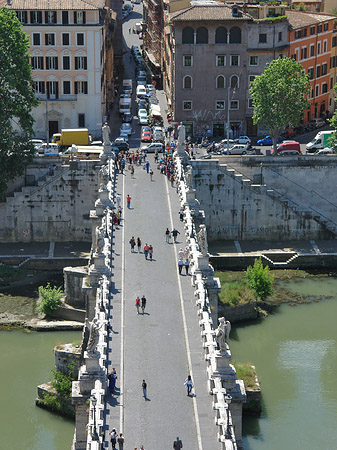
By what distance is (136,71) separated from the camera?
157m

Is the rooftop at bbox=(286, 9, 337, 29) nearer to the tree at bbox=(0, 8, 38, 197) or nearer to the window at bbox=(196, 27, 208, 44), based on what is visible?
the window at bbox=(196, 27, 208, 44)

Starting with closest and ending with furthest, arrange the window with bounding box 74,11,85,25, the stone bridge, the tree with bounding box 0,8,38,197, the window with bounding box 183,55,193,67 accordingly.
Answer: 1. the stone bridge
2. the tree with bounding box 0,8,38,197
3. the window with bounding box 74,11,85,25
4. the window with bounding box 183,55,193,67

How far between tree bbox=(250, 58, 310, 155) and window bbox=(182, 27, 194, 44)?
10713 mm

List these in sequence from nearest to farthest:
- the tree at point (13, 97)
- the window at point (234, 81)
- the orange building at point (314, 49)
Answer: the tree at point (13, 97) < the window at point (234, 81) < the orange building at point (314, 49)

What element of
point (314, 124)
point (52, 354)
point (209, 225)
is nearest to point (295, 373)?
point (52, 354)

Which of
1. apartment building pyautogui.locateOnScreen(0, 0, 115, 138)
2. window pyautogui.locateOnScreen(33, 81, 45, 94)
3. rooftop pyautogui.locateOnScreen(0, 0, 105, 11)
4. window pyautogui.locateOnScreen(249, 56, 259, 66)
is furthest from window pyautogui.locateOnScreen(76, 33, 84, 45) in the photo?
window pyautogui.locateOnScreen(249, 56, 259, 66)

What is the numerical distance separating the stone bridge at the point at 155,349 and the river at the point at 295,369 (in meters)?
6.51

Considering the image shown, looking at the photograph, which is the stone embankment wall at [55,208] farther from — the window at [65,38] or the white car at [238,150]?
the window at [65,38]

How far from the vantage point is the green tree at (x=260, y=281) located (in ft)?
302

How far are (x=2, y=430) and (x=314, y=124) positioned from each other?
63.7 metres

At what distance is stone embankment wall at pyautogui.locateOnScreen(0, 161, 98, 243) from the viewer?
4163 inches

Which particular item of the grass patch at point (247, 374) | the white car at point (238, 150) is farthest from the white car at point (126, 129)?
the grass patch at point (247, 374)

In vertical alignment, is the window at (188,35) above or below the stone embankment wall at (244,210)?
above

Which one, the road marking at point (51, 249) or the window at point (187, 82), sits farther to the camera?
the window at point (187, 82)
